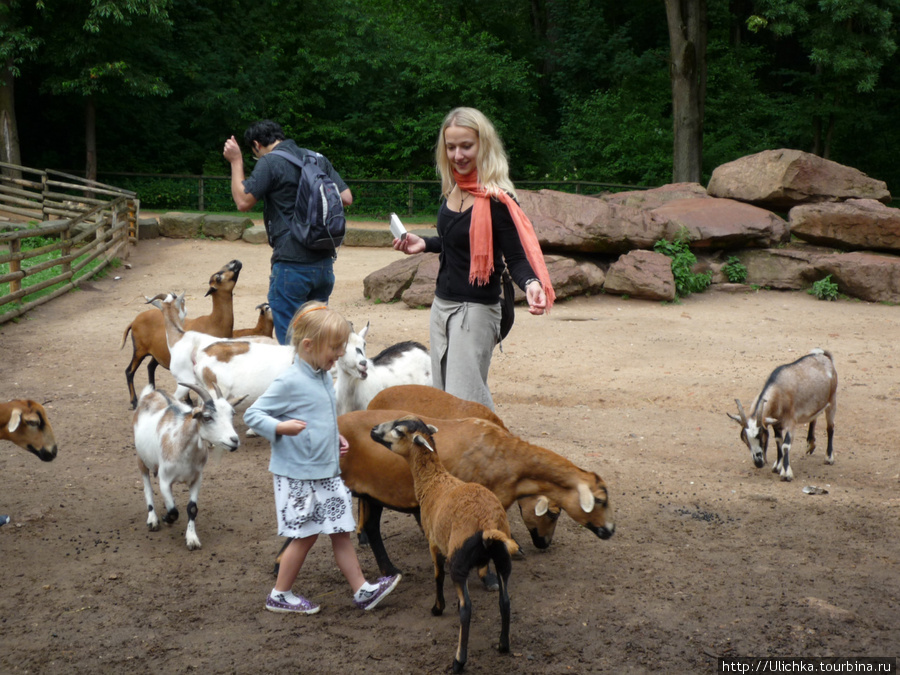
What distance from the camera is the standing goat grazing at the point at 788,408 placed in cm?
600

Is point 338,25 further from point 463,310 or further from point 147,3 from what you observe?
point 463,310

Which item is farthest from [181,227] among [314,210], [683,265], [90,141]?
[314,210]

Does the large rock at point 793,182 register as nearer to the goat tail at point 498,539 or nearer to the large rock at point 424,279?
the large rock at point 424,279

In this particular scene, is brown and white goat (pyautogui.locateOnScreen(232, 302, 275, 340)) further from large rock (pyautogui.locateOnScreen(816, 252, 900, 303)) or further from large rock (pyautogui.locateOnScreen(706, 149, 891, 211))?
large rock (pyautogui.locateOnScreen(706, 149, 891, 211))

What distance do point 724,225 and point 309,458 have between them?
10928 millimetres

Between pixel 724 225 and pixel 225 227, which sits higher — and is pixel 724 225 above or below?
above

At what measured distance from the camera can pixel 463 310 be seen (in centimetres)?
440

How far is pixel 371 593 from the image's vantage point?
3.83 meters

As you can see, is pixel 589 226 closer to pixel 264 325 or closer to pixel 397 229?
pixel 264 325

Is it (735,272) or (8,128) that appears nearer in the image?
(735,272)

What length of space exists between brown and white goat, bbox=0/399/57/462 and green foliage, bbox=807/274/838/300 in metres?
11.1

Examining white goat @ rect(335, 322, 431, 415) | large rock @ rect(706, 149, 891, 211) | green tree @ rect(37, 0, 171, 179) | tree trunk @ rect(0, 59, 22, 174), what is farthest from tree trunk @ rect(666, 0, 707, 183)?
tree trunk @ rect(0, 59, 22, 174)

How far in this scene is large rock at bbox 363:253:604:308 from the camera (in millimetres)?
12109

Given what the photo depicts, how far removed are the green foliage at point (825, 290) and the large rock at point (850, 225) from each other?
96cm
